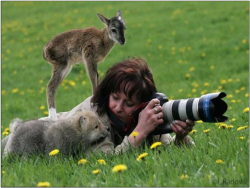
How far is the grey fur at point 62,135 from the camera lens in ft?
13.6

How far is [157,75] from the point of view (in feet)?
40.4

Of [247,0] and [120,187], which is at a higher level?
[247,0]

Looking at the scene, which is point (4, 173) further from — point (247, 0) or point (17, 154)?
point (247, 0)

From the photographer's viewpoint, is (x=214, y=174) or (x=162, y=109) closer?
(x=214, y=174)

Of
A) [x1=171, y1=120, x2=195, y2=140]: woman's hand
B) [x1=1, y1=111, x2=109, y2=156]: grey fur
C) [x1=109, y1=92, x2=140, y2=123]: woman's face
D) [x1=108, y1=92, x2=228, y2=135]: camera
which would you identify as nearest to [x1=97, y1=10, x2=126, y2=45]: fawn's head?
[x1=109, y1=92, x2=140, y2=123]: woman's face

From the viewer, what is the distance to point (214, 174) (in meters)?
2.67

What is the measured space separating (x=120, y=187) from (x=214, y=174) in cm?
56

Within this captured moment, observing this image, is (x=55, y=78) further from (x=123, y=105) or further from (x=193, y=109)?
(x=193, y=109)

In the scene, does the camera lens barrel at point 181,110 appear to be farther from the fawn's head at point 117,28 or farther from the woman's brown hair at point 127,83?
the fawn's head at point 117,28

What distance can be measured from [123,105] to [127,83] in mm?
198

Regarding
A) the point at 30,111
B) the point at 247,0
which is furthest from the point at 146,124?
the point at 247,0

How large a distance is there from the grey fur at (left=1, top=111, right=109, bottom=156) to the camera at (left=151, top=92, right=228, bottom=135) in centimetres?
64

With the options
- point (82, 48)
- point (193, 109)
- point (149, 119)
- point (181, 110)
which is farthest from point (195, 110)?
point (82, 48)

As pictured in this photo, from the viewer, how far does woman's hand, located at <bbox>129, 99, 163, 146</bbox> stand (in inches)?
146
